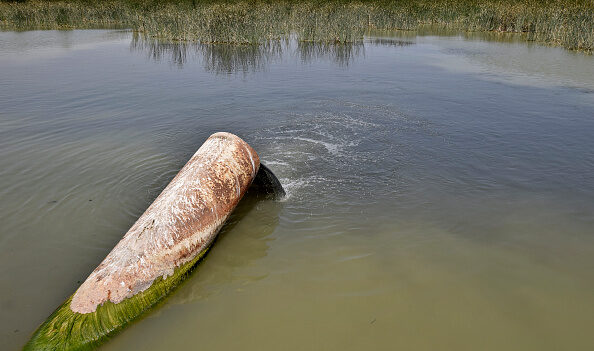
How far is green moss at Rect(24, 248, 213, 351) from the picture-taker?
122 inches

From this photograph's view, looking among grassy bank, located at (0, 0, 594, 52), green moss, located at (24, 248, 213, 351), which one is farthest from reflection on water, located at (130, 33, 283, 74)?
green moss, located at (24, 248, 213, 351)

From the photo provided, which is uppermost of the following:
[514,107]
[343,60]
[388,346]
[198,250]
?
[343,60]

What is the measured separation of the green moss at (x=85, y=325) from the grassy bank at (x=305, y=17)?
19142 mm

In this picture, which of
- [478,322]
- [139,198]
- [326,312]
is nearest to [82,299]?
[326,312]

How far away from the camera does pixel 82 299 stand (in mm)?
3260

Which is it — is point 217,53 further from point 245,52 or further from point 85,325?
point 85,325

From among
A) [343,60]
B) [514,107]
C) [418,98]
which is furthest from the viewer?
[343,60]

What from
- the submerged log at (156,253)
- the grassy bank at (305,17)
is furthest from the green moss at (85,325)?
the grassy bank at (305,17)

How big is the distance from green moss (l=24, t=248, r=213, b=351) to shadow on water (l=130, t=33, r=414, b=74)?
1238 centimetres

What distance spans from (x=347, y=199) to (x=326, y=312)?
226 centimetres

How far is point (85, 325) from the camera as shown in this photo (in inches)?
125

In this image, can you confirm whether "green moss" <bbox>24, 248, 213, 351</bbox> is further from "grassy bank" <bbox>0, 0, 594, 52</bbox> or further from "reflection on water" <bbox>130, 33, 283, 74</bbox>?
"grassy bank" <bbox>0, 0, 594, 52</bbox>

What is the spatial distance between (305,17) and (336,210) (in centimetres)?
2024

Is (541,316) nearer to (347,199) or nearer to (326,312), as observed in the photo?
(326,312)
